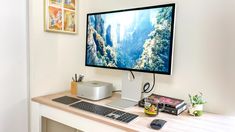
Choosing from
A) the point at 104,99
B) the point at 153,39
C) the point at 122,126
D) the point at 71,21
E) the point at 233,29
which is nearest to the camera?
the point at 122,126

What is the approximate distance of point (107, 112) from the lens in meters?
1.21

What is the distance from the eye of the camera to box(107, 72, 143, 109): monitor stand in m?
1.41

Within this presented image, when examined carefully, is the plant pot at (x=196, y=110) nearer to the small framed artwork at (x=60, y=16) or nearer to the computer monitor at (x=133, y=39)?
the computer monitor at (x=133, y=39)

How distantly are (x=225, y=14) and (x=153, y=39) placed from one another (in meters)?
0.46

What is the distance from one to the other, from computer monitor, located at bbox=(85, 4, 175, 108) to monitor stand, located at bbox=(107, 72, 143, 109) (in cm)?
9

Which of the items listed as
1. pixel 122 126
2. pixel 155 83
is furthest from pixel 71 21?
pixel 122 126

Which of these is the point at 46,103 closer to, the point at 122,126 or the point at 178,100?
the point at 122,126

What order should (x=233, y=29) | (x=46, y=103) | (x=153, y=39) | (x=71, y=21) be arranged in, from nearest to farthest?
(x=233, y=29) → (x=153, y=39) → (x=46, y=103) → (x=71, y=21)

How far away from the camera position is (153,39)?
127 cm

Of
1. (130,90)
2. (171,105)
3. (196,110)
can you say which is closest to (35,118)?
(130,90)

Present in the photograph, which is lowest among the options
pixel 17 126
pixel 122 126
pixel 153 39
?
pixel 17 126

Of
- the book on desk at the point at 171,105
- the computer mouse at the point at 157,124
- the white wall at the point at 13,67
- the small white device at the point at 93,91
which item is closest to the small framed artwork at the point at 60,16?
the white wall at the point at 13,67

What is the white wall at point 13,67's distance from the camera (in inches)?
55.1

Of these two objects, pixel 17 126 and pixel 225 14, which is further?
pixel 17 126
